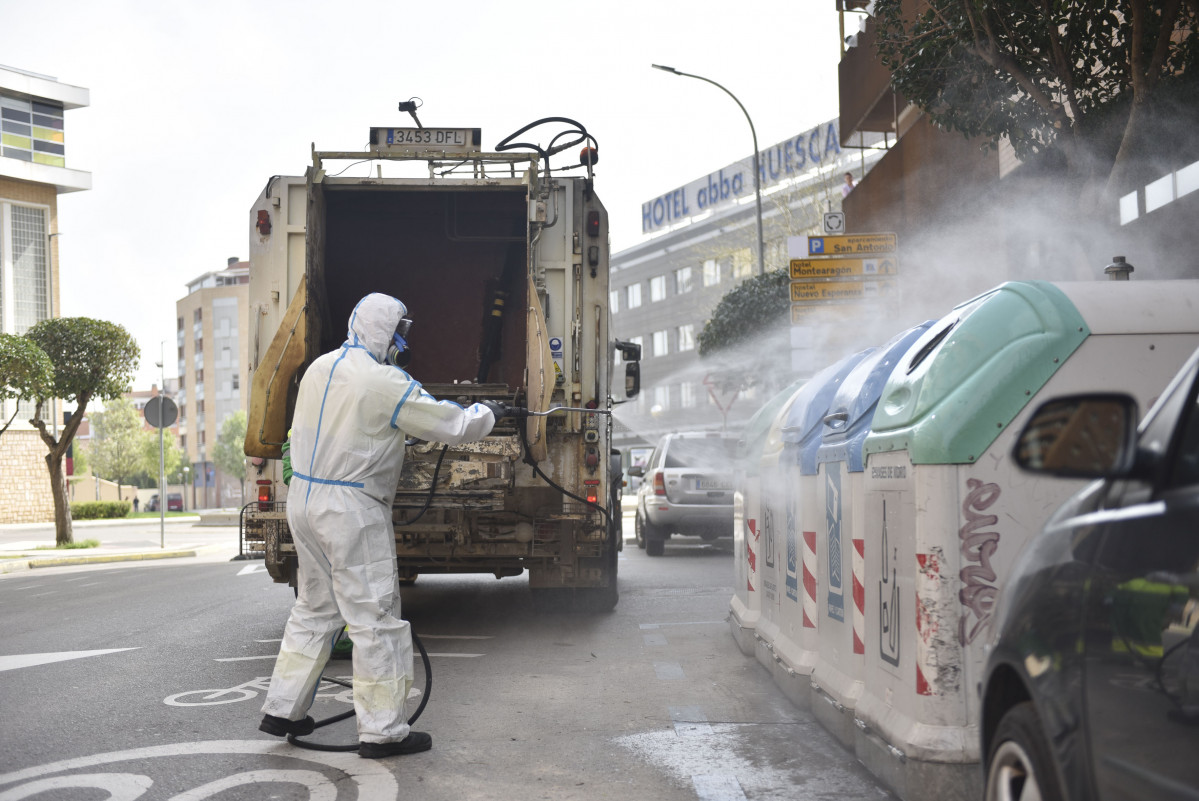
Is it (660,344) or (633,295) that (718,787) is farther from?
(633,295)

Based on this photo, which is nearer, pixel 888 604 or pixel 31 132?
pixel 888 604

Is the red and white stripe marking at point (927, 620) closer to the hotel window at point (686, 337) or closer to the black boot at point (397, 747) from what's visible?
the black boot at point (397, 747)

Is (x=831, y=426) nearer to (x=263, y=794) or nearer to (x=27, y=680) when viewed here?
(x=263, y=794)

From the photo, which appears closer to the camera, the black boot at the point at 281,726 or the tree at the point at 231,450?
the black boot at the point at 281,726

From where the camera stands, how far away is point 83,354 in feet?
77.1

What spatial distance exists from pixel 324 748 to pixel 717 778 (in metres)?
1.70

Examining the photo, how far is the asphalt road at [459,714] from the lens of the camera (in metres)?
4.56

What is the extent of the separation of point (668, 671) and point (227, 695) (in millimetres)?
2498

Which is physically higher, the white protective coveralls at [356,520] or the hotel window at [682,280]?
the hotel window at [682,280]

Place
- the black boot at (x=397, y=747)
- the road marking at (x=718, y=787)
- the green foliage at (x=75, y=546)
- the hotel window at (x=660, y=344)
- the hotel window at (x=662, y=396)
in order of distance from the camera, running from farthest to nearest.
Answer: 1. the hotel window at (x=660, y=344)
2. the hotel window at (x=662, y=396)
3. the green foliage at (x=75, y=546)
4. the black boot at (x=397, y=747)
5. the road marking at (x=718, y=787)

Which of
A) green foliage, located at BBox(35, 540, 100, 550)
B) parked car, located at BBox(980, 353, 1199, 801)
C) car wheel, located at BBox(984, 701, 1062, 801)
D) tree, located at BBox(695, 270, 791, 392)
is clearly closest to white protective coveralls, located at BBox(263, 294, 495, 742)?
car wheel, located at BBox(984, 701, 1062, 801)

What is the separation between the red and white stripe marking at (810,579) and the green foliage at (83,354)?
2036 centimetres

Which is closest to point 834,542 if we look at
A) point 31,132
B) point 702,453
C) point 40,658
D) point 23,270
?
point 40,658

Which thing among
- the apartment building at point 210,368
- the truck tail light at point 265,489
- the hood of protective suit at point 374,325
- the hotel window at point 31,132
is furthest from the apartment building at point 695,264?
the apartment building at point 210,368
